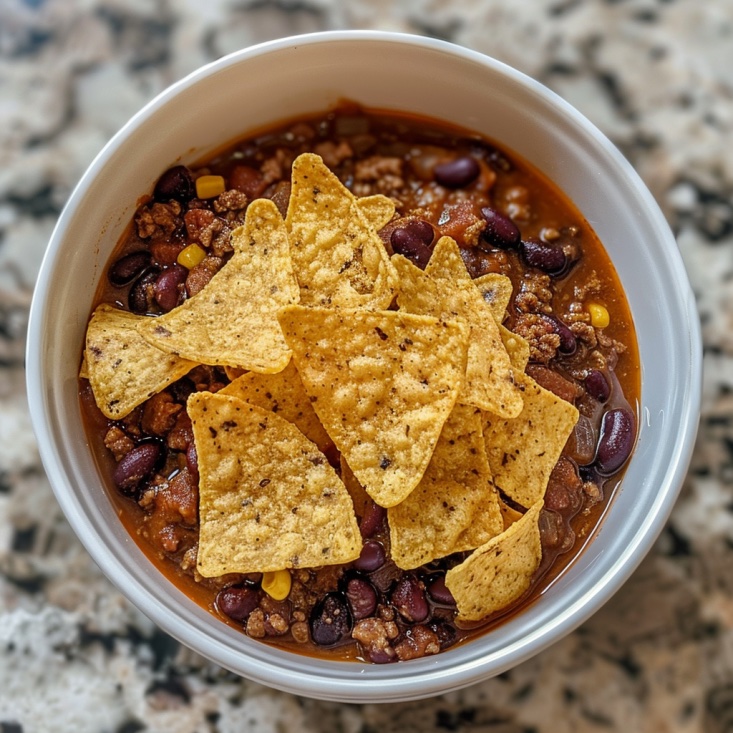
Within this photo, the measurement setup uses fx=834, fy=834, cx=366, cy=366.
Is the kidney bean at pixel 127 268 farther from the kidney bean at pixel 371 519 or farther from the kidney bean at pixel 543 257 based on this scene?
the kidney bean at pixel 543 257

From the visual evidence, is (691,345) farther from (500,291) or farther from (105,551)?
→ (105,551)

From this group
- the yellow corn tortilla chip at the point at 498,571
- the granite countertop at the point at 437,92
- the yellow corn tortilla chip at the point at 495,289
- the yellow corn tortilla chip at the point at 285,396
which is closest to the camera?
the yellow corn tortilla chip at the point at 498,571

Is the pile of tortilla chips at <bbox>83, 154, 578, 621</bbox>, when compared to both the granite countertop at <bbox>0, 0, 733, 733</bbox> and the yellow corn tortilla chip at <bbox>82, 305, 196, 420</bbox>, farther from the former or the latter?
the granite countertop at <bbox>0, 0, 733, 733</bbox>

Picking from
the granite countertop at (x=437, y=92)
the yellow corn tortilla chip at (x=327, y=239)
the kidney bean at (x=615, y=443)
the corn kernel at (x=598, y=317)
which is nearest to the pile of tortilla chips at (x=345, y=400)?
the yellow corn tortilla chip at (x=327, y=239)

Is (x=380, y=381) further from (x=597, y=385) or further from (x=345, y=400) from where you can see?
(x=597, y=385)

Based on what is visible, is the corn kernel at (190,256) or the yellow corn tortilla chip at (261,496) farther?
the corn kernel at (190,256)

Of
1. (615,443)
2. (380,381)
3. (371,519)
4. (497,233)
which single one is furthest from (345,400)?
(615,443)

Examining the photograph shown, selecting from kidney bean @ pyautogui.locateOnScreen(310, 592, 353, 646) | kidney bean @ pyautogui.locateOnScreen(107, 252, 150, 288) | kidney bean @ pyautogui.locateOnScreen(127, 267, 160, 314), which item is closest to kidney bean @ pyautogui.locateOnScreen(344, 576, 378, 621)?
kidney bean @ pyautogui.locateOnScreen(310, 592, 353, 646)
